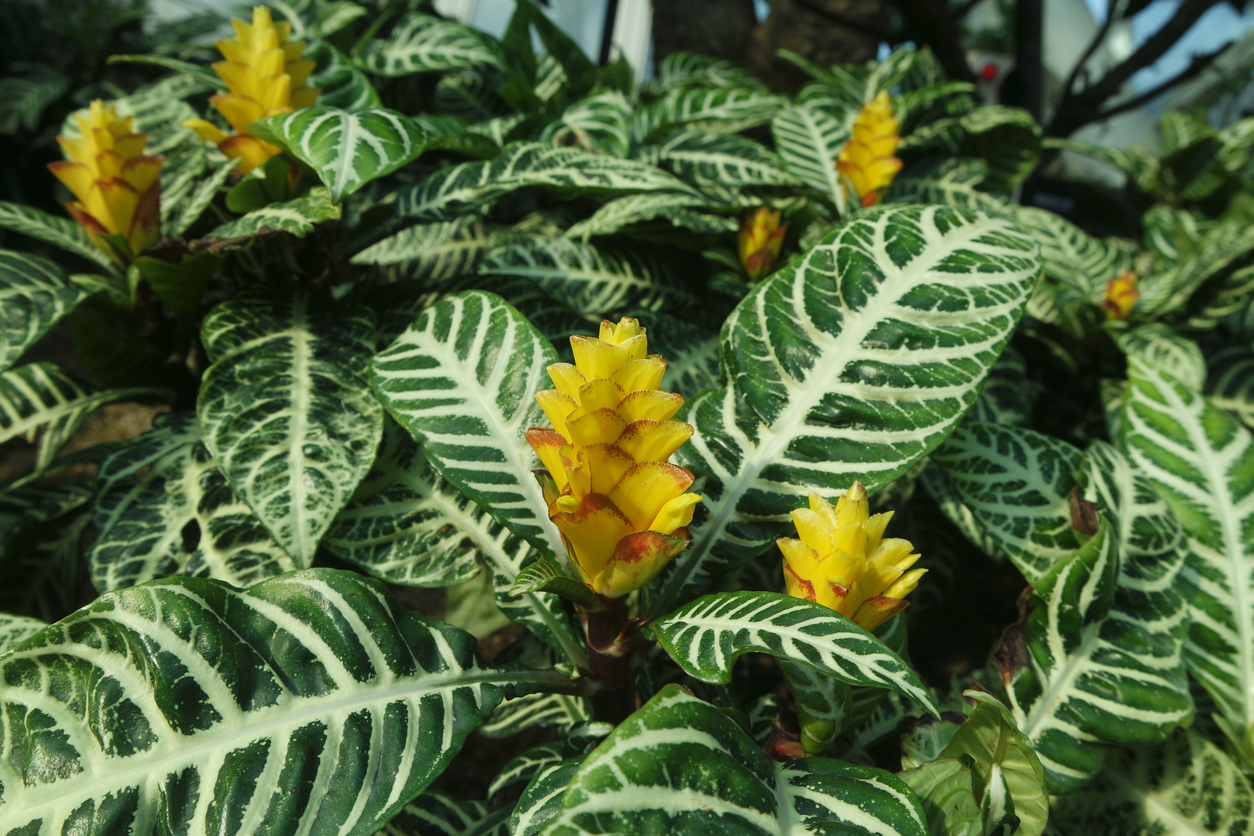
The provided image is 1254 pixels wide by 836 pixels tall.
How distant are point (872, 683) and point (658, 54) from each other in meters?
2.42

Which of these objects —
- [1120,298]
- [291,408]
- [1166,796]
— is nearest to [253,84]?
[291,408]

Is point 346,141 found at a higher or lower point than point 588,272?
higher

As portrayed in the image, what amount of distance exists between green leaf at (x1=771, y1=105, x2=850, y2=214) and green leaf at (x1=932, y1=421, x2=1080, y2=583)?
0.53 m

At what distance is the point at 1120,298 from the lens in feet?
4.46

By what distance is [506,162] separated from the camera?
96 cm

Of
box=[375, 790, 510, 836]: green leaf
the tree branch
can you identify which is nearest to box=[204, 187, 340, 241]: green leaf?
box=[375, 790, 510, 836]: green leaf

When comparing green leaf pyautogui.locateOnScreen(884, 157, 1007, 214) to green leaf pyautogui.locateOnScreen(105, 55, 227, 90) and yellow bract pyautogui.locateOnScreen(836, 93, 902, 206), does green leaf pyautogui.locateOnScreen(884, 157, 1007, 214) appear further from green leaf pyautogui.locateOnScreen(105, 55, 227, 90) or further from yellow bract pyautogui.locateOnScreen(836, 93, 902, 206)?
green leaf pyautogui.locateOnScreen(105, 55, 227, 90)

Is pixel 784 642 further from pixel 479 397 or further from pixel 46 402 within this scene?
pixel 46 402

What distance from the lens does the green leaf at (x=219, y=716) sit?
49 centimetres

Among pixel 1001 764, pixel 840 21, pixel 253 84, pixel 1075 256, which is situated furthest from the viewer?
pixel 840 21

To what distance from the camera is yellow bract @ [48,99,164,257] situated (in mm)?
896

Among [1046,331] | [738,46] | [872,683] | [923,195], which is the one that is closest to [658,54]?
[738,46]

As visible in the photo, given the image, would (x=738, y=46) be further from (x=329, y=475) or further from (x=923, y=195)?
(x=329, y=475)

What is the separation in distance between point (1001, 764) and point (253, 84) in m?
1.12
